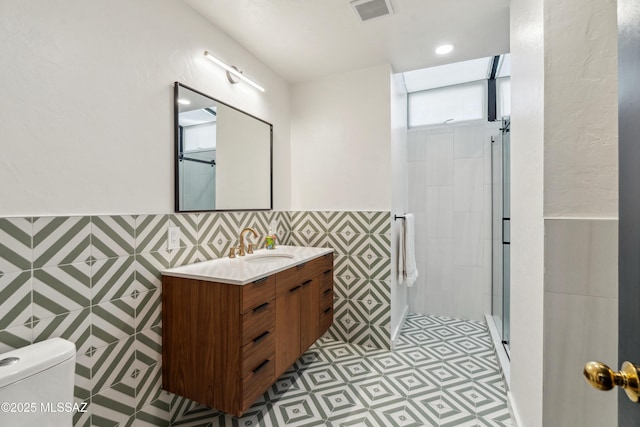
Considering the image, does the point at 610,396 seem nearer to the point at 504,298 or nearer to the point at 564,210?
the point at 564,210

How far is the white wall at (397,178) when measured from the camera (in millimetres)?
2557

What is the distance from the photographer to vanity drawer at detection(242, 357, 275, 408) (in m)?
1.40

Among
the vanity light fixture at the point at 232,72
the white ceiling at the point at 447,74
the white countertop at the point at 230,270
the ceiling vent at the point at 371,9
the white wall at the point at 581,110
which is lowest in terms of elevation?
the white countertop at the point at 230,270

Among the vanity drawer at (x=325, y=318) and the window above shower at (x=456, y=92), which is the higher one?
the window above shower at (x=456, y=92)

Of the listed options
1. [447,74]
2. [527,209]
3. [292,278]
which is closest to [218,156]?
[292,278]

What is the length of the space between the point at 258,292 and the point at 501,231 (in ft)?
7.68

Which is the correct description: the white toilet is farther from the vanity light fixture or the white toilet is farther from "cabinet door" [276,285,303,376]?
the vanity light fixture

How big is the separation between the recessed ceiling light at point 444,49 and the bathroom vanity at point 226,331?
2017mm

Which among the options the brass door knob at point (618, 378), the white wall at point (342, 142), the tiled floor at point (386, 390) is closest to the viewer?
the brass door knob at point (618, 378)

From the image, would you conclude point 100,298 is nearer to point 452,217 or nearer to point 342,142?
point 342,142

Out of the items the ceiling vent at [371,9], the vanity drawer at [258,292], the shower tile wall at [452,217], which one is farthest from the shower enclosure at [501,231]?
the vanity drawer at [258,292]

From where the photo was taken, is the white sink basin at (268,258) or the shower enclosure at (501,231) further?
the shower enclosure at (501,231)

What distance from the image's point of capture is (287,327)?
1757 millimetres

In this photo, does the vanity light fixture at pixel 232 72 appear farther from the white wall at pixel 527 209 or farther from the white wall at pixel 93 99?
the white wall at pixel 527 209
